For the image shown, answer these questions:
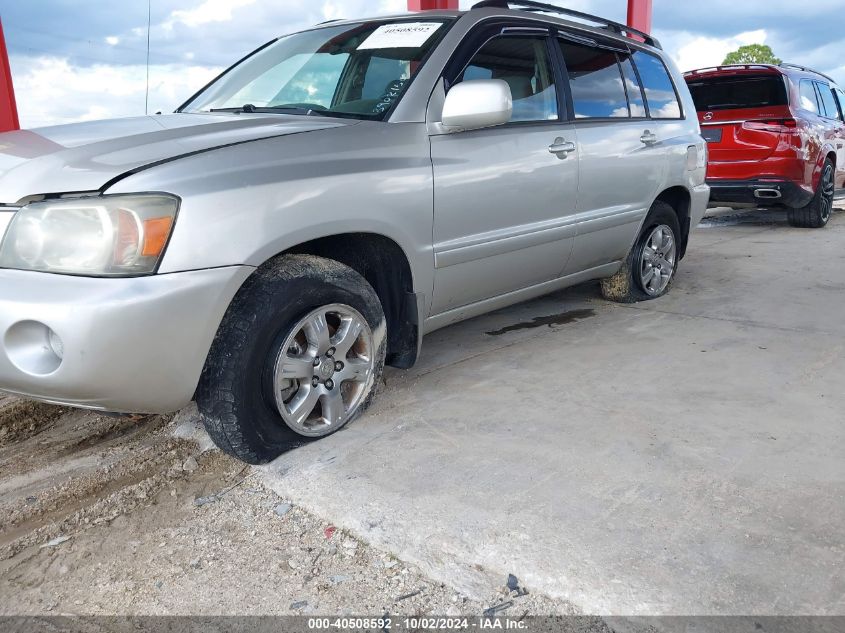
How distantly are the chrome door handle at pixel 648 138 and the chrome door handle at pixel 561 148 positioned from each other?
838 millimetres

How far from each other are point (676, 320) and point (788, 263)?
228cm

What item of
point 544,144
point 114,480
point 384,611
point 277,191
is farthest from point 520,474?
point 544,144

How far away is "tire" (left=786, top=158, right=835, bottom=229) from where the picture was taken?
26.0 ft

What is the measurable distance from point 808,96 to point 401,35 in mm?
6400

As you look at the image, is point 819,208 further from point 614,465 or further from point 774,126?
point 614,465

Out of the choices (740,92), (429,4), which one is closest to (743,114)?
(740,92)

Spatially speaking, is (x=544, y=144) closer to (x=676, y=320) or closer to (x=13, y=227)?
(x=676, y=320)

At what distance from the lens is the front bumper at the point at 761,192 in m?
7.43

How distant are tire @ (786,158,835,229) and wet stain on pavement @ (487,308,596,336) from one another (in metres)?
4.74

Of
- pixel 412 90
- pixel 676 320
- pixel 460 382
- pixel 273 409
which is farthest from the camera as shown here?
pixel 676 320

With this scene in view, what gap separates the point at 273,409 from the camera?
251 centimetres

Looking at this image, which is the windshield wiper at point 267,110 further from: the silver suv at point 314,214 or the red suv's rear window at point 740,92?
the red suv's rear window at point 740,92

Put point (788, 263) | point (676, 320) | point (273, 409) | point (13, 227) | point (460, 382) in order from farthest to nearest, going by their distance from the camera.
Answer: point (788, 263) < point (676, 320) < point (460, 382) < point (273, 409) < point (13, 227)

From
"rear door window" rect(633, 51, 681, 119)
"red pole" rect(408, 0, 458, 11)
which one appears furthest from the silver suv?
"red pole" rect(408, 0, 458, 11)
